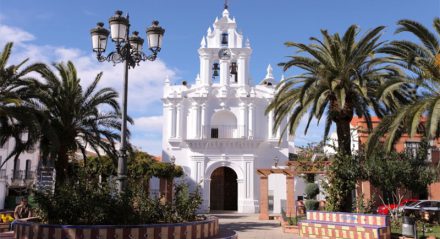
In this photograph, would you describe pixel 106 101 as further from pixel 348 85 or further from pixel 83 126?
pixel 348 85

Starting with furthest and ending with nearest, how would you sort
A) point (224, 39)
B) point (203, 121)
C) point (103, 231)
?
point (224, 39)
point (203, 121)
point (103, 231)

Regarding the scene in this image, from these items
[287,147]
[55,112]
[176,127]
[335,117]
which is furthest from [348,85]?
[176,127]

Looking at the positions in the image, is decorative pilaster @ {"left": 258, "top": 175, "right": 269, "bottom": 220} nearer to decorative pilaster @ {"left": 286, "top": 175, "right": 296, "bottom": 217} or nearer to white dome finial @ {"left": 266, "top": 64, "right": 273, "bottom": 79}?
decorative pilaster @ {"left": 286, "top": 175, "right": 296, "bottom": 217}

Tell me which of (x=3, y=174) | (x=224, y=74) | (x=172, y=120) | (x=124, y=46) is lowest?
(x=3, y=174)

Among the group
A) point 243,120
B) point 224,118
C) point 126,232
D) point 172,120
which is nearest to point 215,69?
point 224,118

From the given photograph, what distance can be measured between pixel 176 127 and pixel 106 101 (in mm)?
14319

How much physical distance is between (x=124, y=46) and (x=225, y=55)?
23528mm

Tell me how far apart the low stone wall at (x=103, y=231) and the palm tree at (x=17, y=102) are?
656 cm

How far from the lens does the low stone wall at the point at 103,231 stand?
9.34 meters

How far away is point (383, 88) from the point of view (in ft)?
49.8

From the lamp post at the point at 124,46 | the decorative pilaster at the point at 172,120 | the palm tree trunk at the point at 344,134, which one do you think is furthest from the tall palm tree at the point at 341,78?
the decorative pilaster at the point at 172,120

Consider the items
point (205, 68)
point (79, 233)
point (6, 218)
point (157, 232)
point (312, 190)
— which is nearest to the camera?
point (79, 233)

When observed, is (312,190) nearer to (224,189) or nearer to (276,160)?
(276,160)

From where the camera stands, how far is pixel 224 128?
1361 inches
